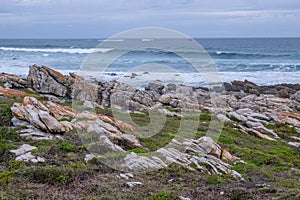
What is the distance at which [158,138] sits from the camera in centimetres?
1697

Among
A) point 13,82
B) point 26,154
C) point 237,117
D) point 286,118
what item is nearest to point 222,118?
point 237,117

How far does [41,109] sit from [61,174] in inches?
246

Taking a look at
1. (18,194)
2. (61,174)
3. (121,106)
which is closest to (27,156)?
(61,174)

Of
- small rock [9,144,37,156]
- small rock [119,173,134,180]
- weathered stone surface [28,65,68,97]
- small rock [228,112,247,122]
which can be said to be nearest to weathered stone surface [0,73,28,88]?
weathered stone surface [28,65,68,97]

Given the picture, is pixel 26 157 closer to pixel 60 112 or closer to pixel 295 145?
pixel 60 112

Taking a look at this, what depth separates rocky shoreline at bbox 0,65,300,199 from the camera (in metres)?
13.1

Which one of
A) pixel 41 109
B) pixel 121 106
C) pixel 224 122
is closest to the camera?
pixel 41 109

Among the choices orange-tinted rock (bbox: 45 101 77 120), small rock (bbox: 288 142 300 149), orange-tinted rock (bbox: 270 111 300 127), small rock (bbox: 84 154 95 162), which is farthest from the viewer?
orange-tinted rock (bbox: 270 111 300 127)

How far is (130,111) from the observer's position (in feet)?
81.9

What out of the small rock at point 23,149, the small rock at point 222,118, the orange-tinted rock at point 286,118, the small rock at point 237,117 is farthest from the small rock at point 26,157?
the orange-tinted rock at point 286,118

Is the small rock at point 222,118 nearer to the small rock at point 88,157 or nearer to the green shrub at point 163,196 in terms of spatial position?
the small rock at point 88,157

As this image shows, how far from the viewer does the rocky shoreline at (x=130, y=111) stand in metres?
13.1

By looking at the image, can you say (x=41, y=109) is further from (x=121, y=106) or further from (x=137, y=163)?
A: (x=121, y=106)

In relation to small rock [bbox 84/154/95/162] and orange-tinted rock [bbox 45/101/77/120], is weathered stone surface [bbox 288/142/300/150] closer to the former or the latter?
orange-tinted rock [bbox 45/101/77/120]
